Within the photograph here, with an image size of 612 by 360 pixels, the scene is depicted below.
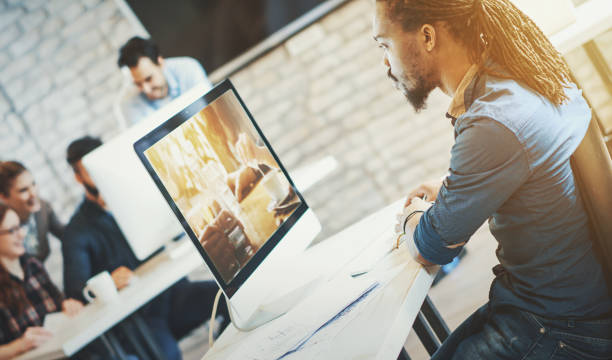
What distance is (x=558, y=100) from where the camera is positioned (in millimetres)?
900

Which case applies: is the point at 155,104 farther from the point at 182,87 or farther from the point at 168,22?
the point at 168,22

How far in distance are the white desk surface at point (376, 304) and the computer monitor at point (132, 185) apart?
695 mm

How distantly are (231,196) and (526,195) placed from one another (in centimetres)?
62

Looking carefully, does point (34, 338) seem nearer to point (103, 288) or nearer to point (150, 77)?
point (103, 288)

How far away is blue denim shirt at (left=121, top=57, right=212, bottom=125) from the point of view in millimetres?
3076

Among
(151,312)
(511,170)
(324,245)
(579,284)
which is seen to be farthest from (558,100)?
(151,312)

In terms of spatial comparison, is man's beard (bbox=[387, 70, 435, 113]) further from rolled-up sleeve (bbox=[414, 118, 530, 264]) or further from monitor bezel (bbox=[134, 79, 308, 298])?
monitor bezel (bbox=[134, 79, 308, 298])

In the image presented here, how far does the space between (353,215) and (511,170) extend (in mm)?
2484

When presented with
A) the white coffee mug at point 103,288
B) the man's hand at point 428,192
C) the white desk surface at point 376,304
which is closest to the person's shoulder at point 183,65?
the white coffee mug at point 103,288

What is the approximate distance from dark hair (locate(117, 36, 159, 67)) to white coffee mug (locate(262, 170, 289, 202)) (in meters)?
1.94

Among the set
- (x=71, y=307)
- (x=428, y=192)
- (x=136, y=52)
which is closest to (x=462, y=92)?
(x=428, y=192)

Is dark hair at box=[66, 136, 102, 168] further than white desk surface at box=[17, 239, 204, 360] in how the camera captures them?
Yes

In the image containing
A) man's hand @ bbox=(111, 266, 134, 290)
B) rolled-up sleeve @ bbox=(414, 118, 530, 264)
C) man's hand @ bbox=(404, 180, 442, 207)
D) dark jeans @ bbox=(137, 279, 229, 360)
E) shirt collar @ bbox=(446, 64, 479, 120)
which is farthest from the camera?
dark jeans @ bbox=(137, 279, 229, 360)

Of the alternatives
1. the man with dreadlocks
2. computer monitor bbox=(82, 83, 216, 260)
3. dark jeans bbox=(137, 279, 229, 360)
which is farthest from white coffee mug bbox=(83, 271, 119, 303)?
Answer: the man with dreadlocks
